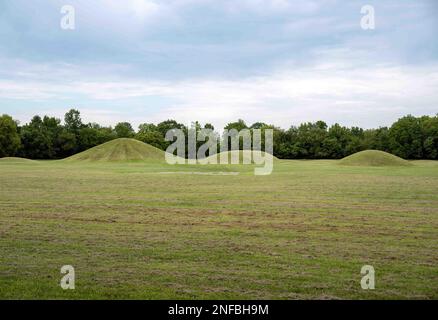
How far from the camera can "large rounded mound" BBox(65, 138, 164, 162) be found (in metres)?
72.9

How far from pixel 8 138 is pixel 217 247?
3812 inches

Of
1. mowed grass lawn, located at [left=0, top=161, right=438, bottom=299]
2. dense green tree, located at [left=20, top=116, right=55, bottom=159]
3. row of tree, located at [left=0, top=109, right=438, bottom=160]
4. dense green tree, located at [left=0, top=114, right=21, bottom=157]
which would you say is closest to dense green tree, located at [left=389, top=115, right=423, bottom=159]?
row of tree, located at [left=0, top=109, right=438, bottom=160]

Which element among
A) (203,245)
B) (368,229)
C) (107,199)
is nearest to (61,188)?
(107,199)

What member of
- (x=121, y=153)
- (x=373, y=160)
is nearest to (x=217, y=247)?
(x=373, y=160)

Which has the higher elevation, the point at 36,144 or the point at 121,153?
the point at 36,144

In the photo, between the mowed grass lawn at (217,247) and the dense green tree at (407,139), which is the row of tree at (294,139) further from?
the mowed grass lawn at (217,247)

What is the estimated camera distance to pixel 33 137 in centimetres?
9994

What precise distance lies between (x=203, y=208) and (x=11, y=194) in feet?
38.2

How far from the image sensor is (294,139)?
114312mm

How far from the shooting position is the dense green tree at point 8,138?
93.5 metres

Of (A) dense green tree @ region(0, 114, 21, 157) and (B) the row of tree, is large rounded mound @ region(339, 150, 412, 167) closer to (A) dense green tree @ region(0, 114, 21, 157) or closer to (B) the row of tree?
(B) the row of tree

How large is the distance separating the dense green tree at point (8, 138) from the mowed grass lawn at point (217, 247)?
82409 millimetres

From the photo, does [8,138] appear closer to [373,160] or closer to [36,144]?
[36,144]
